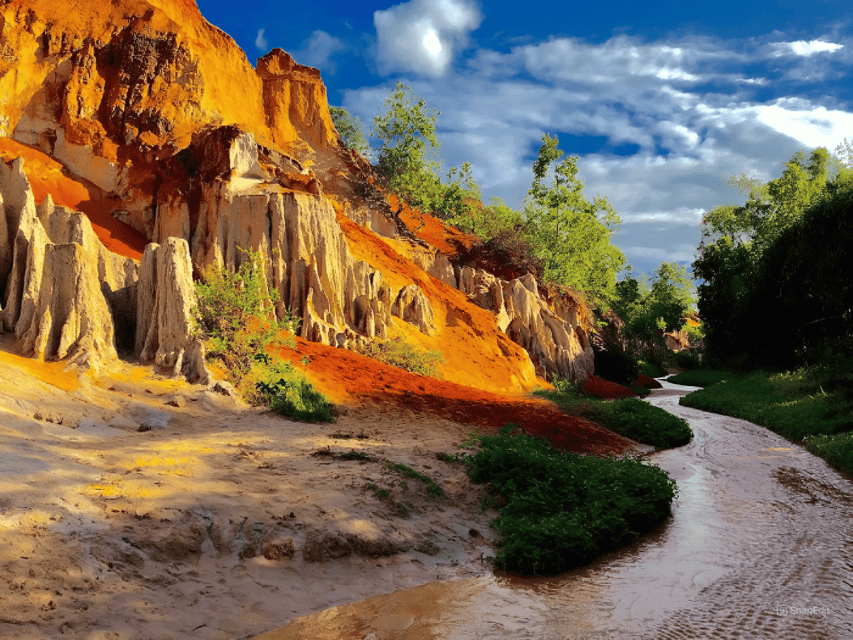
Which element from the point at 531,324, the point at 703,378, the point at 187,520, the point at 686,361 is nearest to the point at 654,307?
the point at 686,361

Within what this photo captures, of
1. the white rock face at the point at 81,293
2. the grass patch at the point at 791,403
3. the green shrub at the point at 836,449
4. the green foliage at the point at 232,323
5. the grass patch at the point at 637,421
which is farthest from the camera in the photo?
the grass patch at the point at 637,421

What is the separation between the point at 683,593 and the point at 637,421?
12607 mm

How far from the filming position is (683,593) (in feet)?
23.8

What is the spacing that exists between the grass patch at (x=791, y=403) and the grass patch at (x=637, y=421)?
3.78 meters

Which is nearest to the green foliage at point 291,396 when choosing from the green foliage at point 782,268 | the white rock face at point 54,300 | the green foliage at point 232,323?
the green foliage at point 232,323

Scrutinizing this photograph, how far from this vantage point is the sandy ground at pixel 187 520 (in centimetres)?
535

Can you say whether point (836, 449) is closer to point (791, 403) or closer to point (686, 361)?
point (791, 403)

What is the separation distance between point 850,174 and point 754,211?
270 inches

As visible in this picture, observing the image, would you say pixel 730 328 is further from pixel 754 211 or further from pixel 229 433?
pixel 229 433

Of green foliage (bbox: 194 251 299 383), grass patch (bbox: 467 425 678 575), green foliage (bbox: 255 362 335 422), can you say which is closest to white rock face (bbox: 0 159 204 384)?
green foliage (bbox: 194 251 299 383)

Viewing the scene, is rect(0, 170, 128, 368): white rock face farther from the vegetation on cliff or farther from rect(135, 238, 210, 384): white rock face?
the vegetation on cliff

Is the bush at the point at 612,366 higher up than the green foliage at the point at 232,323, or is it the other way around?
the green foliage at the point at 232,323

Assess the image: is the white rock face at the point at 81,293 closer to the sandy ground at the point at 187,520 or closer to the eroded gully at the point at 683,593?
the sandy ground at the point at 187,520

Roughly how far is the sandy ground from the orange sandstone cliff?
284 cm
